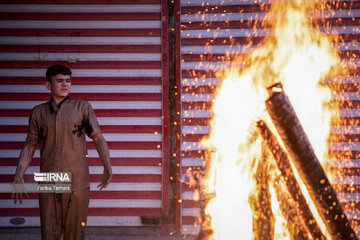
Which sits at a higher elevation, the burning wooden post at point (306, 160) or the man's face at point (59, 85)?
the man's face at point (59, 85)

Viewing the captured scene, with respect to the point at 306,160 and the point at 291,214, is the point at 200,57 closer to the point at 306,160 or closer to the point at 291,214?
the point at 306,160

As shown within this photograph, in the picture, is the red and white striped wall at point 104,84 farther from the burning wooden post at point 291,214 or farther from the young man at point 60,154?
the burning wooden post at point 291,214

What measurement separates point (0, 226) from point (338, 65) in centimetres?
599

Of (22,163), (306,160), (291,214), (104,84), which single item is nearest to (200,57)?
(104,84)

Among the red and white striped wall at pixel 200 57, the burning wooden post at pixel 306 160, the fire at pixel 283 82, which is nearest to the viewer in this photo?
the burning wooden post at pixel 306 160

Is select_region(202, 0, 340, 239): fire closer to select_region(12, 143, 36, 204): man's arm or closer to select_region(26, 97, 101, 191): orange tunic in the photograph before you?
select_region(26, 97, 101, 191): orange tunic

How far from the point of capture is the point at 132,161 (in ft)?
15.7

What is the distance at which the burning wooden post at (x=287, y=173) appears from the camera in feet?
8.64

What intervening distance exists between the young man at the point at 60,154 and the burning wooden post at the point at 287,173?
1.86m

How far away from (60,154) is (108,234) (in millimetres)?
2248

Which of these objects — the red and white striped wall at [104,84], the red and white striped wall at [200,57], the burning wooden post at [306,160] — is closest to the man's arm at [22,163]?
the red and white striped wall at [104,84]

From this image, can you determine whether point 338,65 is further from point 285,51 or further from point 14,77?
point 14,77

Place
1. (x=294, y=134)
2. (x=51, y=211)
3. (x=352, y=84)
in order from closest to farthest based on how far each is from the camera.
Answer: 1. (x=294, y=134)
2. (x=51, y=211)
3. (x=352, y=84)

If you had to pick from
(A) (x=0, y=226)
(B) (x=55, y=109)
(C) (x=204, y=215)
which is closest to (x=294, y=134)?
(C) (x=204, y=215)
